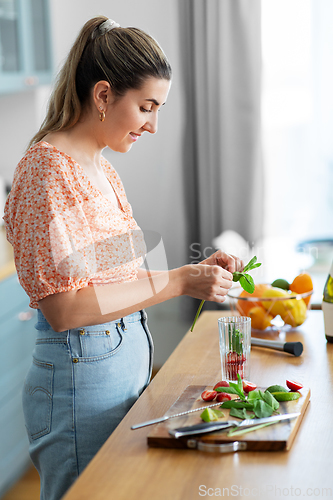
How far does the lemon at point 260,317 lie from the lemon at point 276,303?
1cm

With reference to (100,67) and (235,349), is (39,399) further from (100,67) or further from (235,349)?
(100,67)

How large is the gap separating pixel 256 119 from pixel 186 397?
2118 millimetres

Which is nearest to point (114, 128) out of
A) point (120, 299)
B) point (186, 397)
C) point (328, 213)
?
point (120, 299)

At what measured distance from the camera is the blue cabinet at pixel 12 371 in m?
2.15

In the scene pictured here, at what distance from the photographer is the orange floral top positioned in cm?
96

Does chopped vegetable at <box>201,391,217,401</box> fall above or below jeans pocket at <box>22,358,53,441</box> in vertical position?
above

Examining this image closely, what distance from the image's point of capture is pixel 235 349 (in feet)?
3.64

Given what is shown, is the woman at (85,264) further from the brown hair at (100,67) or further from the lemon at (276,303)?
the lemon at (276,303)

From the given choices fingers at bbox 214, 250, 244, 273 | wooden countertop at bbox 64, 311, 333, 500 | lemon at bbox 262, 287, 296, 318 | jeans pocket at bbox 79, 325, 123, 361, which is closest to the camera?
wooden countertop at bbox 64, 311, 333, 500

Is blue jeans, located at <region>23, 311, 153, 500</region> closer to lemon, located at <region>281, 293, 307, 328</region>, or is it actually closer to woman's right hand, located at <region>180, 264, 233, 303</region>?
woman's right hand, located at <region>180, 264, 233, 303</region>

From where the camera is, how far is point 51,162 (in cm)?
101

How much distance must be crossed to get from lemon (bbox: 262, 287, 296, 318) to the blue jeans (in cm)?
44

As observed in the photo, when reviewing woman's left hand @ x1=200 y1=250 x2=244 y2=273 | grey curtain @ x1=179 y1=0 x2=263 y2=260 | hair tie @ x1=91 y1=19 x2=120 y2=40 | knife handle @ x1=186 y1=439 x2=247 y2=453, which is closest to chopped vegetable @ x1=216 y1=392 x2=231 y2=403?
knife handle @ x1=186 y1=439 x2=247 y2=453

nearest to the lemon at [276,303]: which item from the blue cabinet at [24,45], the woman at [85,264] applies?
the woman at [85,264]
